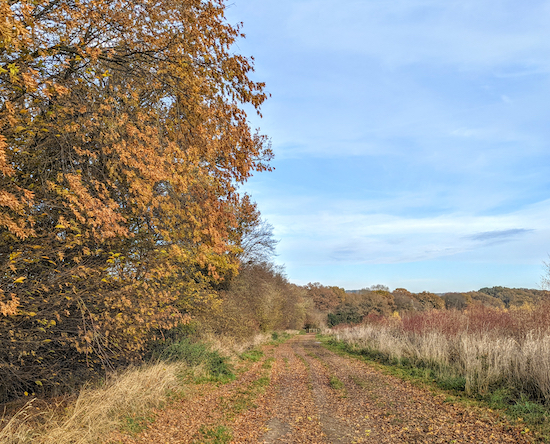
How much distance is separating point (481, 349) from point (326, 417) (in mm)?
5639

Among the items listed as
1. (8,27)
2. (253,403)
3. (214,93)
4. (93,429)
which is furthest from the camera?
(253,403)

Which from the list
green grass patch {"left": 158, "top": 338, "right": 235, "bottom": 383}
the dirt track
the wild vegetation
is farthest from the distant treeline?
the wild vegetation

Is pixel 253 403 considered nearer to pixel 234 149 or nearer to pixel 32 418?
pixel 32 418

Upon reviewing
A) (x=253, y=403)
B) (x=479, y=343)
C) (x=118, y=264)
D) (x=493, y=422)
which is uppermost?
(x=118, y=264)

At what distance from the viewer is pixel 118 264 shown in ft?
22.1

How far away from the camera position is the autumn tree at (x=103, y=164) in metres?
5.38

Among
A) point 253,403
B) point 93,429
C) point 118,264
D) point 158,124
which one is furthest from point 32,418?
point 158,124

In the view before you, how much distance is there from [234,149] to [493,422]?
7.43m

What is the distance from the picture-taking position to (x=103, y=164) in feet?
21.0

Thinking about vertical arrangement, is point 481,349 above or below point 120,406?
above

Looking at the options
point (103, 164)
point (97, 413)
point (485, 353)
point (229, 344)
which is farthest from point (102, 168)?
point (229, 344)

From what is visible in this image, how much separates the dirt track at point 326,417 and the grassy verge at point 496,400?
30 cm

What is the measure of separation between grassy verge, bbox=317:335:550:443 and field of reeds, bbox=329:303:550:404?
6cm

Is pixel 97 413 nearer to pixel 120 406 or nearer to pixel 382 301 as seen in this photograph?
pixel 120 406
